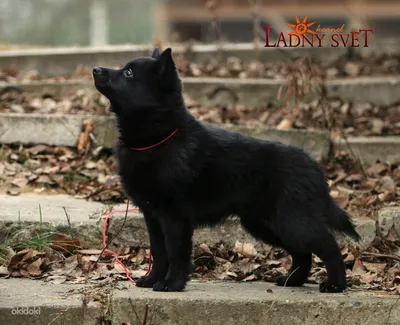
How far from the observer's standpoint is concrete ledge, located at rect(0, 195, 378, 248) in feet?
14.7

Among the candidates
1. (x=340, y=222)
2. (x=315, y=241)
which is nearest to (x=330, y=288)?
(x=315, y=241)

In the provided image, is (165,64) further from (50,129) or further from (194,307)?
(50,129)

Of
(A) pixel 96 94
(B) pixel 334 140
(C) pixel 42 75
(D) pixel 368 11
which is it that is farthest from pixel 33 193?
(D) pixel 368 11

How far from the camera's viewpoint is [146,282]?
3959 millimetres

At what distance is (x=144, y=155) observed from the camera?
390 centimetres

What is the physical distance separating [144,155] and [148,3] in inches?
963

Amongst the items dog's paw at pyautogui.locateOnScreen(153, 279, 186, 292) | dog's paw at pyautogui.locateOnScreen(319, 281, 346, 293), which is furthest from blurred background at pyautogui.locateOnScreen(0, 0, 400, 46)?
dog's paw at pyautogui.locateOnScreen(153, 279, 186, 292)

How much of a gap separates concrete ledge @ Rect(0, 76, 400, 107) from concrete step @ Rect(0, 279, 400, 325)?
146 inches

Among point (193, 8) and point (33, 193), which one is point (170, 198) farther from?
point (193, 8)

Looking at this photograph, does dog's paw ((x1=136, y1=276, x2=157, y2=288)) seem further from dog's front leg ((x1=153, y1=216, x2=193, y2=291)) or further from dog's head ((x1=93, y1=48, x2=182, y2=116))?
dog's head ((x1=93, y1=48, x2=182, y2=116))

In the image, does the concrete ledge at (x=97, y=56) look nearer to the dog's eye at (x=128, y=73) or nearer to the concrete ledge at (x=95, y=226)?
the concrete ledge at (x=95, y=226)

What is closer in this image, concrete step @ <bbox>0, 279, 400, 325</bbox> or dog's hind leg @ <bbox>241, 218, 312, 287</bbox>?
concrete step @ <bbox>0, 279, 400, 325</bbox>

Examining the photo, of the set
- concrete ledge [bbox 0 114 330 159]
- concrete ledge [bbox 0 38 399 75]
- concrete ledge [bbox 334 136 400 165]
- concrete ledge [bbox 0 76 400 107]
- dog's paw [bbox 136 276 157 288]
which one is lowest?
dog's paw [bbox 136 276 157 288]

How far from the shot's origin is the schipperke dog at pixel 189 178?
3.85 m
